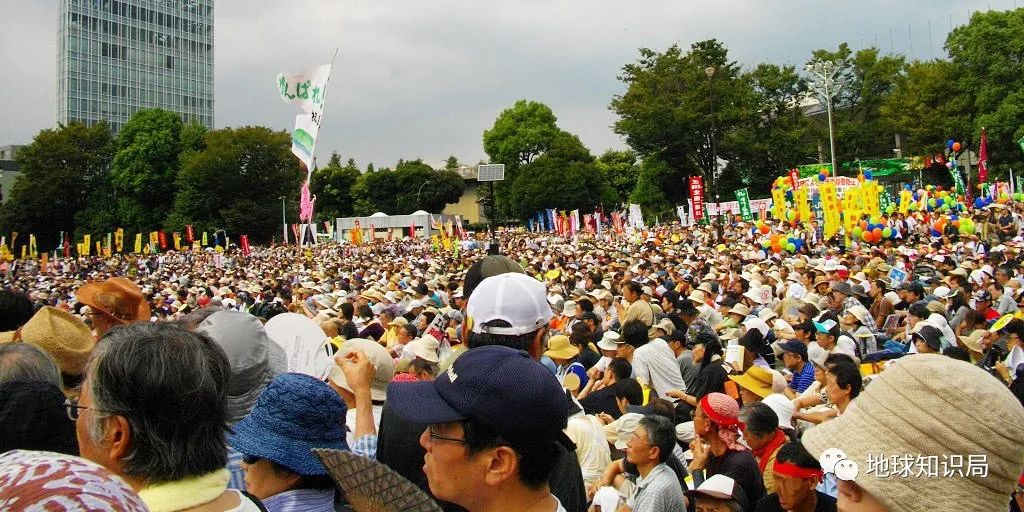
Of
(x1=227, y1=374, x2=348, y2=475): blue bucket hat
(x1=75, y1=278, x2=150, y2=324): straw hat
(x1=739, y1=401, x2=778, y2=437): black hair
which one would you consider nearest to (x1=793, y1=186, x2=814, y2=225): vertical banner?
A: (x1=739, y1=401, x2=778, y2=437): black hair

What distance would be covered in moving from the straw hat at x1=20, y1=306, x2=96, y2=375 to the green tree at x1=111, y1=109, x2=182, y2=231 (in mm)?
58061

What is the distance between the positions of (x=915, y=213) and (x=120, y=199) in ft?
174

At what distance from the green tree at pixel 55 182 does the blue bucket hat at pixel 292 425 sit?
200ft

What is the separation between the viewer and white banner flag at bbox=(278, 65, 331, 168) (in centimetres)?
1352

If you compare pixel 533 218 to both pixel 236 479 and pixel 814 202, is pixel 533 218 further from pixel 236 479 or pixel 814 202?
pixel 236 479

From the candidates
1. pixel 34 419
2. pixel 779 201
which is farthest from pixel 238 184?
pixel 34 419

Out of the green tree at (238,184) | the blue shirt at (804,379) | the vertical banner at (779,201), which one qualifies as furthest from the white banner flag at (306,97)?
the green tree at (238,184)

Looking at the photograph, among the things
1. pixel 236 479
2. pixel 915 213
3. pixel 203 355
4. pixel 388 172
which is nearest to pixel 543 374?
pixel 203 355

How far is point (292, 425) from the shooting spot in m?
2.39

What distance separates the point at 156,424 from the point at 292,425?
567 millimetres

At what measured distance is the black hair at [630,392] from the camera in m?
5.12

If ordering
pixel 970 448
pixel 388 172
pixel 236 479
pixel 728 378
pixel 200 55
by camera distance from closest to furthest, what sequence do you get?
1. pixel 970 448
2. pixel 236 479
3. pixel 728 378
4. pixel 388 172
5. pixel 200 55

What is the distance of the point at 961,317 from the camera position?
805 cm

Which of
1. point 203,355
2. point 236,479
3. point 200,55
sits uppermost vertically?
point 200,55
